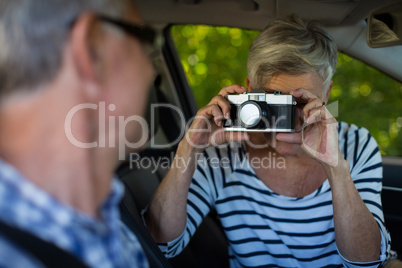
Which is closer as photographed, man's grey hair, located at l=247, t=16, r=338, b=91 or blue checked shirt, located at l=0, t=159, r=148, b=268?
blue checked shirt, located at l=0, t=159, r=148, b=268

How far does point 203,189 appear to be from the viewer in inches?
64.6

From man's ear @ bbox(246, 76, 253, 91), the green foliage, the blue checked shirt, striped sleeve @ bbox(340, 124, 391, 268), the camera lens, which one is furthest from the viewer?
the green foliage

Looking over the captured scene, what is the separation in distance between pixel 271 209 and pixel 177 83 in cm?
108

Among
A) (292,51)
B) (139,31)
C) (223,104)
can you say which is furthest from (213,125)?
(139,31)

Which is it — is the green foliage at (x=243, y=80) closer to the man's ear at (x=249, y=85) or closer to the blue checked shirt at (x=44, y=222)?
the man's ear at (x=249, y=85)

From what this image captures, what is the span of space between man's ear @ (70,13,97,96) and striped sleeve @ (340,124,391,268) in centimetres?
109

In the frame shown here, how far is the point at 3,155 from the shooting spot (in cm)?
64

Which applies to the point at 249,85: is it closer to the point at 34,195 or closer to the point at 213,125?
the point at 213,125

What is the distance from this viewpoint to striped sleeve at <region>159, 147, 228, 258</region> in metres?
1.59

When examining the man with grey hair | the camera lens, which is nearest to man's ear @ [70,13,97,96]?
the man with grey hair

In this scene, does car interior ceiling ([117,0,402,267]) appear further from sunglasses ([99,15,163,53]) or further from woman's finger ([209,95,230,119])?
→ sunglasses ([99,15,163,53])

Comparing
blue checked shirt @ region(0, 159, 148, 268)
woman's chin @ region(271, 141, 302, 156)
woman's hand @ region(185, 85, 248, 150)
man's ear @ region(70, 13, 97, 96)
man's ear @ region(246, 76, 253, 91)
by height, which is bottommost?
blue checked shirt @ region(0, 159, 148, 268)

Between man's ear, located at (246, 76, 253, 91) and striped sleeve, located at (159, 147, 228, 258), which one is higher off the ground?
man's ear, located at (246, 76, 253, 91)

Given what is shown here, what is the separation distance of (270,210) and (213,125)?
1.13 ft
